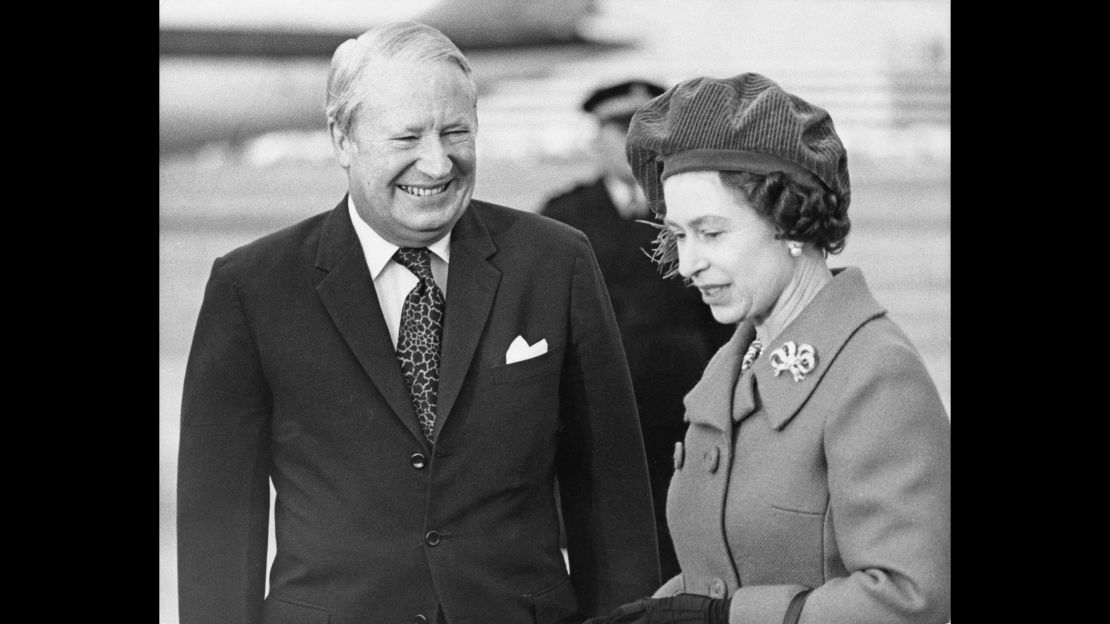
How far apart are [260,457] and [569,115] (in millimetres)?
1292

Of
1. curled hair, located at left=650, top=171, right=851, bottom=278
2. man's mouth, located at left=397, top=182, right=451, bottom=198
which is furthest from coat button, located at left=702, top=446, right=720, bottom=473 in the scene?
man's mouth, located at left=397, top=182, right=451, bottom=198

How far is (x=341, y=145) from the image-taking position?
12.4 feet

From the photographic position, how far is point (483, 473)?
3.68 m

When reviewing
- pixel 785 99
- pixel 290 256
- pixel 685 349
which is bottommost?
pixel 685 349

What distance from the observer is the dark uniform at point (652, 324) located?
3865mm

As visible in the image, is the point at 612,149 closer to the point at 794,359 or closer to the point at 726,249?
the point at 726,249

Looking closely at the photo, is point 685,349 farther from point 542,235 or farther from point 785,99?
point 785,99

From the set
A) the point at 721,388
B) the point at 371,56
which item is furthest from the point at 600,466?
the point at 371,56

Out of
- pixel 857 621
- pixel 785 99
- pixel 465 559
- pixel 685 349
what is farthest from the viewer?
pixel 685 349

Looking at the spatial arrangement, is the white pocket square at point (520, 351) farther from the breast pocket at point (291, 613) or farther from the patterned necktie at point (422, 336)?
the breast pocket at point (291, 613)

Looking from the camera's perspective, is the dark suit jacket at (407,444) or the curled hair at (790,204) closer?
the curled hair at (790,204)

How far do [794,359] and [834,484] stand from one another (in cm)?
31

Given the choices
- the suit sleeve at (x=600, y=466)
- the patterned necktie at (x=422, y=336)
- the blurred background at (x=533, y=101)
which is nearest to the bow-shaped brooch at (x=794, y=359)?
the suit sleeve at (x=600, y=466)

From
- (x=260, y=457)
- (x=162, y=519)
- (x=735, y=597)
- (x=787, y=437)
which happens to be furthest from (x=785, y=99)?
(x=162, y=519)
